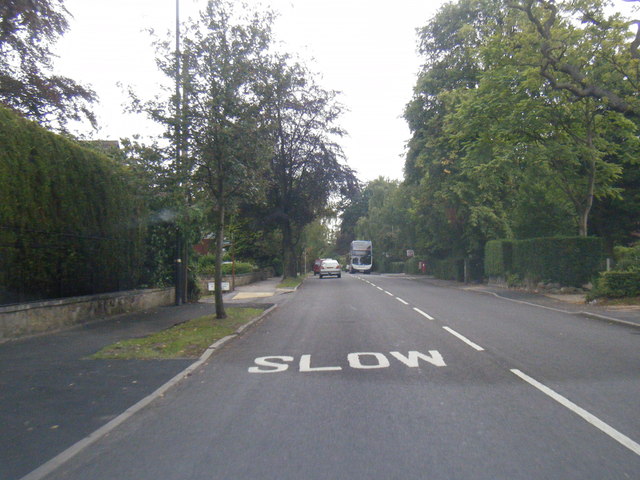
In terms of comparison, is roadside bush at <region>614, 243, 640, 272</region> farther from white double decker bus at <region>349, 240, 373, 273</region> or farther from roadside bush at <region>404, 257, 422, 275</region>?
white double decker bus at <region>349, 240, 373, 273</region>

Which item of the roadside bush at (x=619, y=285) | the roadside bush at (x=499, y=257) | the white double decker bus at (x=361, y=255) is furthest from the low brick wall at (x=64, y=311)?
the white double decker bus at (x=361, y=255)

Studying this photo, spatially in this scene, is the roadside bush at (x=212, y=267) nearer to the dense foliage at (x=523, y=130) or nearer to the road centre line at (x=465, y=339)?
the dense foliage at (x=523, y=130)

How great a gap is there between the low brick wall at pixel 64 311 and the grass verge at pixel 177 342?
7.15 ft

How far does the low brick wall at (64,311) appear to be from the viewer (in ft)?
37.5

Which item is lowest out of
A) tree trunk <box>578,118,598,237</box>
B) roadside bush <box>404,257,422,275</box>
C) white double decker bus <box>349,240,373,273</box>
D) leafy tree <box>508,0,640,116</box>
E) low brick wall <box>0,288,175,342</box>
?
low brick wall <box>0,288,175,342</box>

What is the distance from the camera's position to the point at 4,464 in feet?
15.9

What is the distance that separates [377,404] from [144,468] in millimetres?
2714

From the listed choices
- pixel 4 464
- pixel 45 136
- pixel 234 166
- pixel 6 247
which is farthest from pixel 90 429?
pixel 45 136

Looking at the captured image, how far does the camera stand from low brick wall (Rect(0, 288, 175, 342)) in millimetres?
11430

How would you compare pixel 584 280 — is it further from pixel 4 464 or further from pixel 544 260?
pixel 4 464

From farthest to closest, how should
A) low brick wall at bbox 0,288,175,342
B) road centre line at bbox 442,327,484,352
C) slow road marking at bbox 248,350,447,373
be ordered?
low brick wall at bbox 0,288,175,342 → road centre line at bbox 442,327,484,352 → slow road marking at bbox 248,350,447,373

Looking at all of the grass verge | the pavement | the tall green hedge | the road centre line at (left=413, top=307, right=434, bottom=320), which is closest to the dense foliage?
the road centre line at (left=413, top=307, right=434, bottom=320)

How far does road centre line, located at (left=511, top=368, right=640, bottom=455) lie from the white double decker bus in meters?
59.6

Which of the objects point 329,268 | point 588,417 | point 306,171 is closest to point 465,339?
point 588,417
